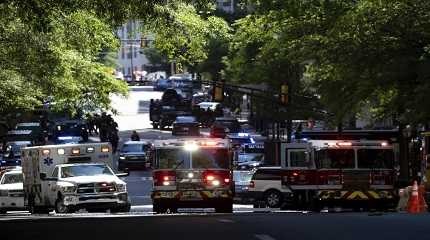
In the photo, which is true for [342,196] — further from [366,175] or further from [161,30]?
[161,30]

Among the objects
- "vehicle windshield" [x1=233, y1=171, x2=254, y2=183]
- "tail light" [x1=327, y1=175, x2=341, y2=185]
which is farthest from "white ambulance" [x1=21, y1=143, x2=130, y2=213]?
"vehicle windshield" [x1=233, y1=171, x2=254, y2=183]

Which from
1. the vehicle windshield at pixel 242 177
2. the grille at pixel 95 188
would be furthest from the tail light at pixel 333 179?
the vehicle windshield at pixel 242 177

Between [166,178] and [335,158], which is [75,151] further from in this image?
[335,158]

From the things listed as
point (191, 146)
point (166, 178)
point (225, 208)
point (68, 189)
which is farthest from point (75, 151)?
point (225, 208)

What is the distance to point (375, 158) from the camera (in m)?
26.3

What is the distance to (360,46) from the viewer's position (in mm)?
27469

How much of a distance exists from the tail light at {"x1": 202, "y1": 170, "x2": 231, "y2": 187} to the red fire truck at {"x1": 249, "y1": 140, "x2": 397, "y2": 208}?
3.54m

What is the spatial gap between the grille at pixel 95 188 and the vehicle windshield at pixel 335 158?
605cm

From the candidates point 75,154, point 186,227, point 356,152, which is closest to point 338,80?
point 356,152

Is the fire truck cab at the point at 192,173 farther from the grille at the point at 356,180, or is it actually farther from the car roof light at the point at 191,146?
the grille at the point at 356,180

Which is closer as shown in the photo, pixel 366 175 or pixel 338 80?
pixel 366 175

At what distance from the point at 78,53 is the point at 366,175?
1233 cm

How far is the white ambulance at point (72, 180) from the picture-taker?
84.8 ft

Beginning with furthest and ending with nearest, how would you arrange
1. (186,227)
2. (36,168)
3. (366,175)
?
(36,168) → (366,175) → (186,227)
